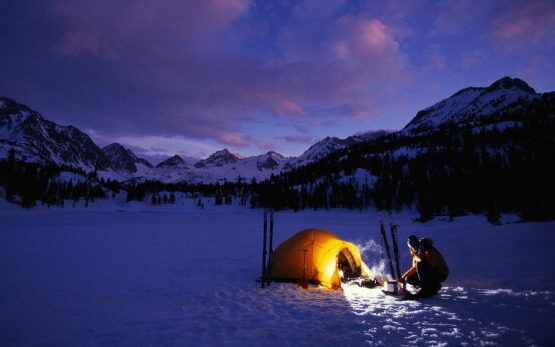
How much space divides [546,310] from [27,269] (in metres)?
23.4

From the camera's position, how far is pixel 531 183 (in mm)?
59125

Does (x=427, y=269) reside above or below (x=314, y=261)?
above

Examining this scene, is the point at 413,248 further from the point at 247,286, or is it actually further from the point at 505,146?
the point at 505,146

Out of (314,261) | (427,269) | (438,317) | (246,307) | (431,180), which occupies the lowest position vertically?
(246,307)

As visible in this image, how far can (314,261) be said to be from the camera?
13258 mm

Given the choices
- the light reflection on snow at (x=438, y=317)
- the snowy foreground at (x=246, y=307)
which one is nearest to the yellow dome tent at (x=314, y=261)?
the snowy foreground at (x=246, y=307)

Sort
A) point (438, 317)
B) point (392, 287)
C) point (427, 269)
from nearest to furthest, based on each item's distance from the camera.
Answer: point (438, 317) < point (427, 269) < point (392, 287)

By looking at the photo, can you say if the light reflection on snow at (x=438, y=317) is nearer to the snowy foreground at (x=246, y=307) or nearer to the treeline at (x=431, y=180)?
the snowy foreground at (x=246, y=307)

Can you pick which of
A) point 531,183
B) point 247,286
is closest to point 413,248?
point 247,286

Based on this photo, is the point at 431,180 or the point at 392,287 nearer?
the point at 392,287

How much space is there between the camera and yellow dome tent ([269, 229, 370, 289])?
42.5 ft

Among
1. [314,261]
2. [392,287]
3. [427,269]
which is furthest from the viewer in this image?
[314,261]

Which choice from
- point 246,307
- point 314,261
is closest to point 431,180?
point 314,261

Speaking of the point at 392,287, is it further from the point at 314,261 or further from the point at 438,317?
the point at 314,261
